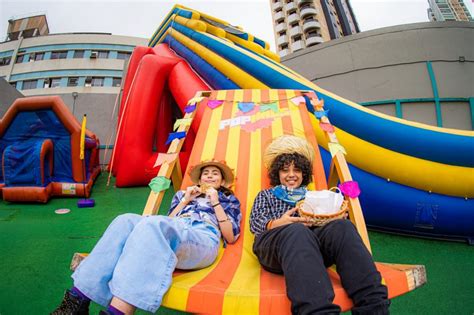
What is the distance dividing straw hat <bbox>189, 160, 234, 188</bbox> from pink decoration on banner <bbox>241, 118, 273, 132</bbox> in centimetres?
67

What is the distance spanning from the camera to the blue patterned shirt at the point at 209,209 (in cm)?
122

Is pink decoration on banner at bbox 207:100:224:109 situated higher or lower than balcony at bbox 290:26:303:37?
lower

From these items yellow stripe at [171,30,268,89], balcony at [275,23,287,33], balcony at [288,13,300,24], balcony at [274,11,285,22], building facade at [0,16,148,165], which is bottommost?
yellow stripe at [171,30,268,89]

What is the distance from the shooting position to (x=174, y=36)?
501 centimetres

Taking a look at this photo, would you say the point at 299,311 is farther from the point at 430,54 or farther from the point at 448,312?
the point at 430,54

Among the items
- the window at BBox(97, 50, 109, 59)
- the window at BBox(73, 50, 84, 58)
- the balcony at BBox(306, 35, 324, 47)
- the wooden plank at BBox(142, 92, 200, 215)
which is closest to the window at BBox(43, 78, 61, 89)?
the window at BBox(73, 50, 84, 58)

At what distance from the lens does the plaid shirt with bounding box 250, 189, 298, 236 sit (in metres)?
1.16

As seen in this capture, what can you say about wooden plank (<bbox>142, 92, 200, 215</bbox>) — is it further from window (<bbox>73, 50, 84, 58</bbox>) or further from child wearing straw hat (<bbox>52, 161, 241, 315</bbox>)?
window (<bbox>73, 50, 84, 58</bbox>)

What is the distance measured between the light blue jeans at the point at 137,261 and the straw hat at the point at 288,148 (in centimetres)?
76

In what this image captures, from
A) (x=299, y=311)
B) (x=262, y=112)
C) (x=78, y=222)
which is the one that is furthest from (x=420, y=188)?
(x=78, y=222)

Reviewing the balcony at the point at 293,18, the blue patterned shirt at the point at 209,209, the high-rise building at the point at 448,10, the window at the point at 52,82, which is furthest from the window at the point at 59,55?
the high-rise building at the point at 448,10

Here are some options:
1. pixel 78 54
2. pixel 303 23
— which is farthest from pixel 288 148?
pixel 303 23

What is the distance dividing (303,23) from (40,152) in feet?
81.6

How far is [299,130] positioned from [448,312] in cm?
136
